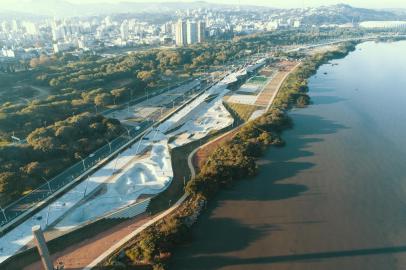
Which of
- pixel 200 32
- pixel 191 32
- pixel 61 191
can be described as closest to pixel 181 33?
pixel 191 32

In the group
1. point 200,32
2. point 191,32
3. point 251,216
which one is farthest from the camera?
point 200,32

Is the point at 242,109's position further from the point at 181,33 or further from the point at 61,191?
the point at 181,33

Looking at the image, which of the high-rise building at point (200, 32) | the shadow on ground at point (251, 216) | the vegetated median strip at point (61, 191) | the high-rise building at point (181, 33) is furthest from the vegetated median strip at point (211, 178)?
the high-rise building at point (200, 32)

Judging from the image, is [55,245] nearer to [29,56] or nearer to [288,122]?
[288,122]

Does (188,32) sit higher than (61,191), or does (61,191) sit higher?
(188,32)

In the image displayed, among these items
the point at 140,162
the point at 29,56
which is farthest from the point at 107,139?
the point at 29,56

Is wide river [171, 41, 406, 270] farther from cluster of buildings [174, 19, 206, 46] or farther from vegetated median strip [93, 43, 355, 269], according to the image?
cluster of buildings [174, 19, 206, 46]

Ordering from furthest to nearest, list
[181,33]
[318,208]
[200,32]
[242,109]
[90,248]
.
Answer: [200,32] < [181,33] < [242,109] < [318,208] < [90,248]
